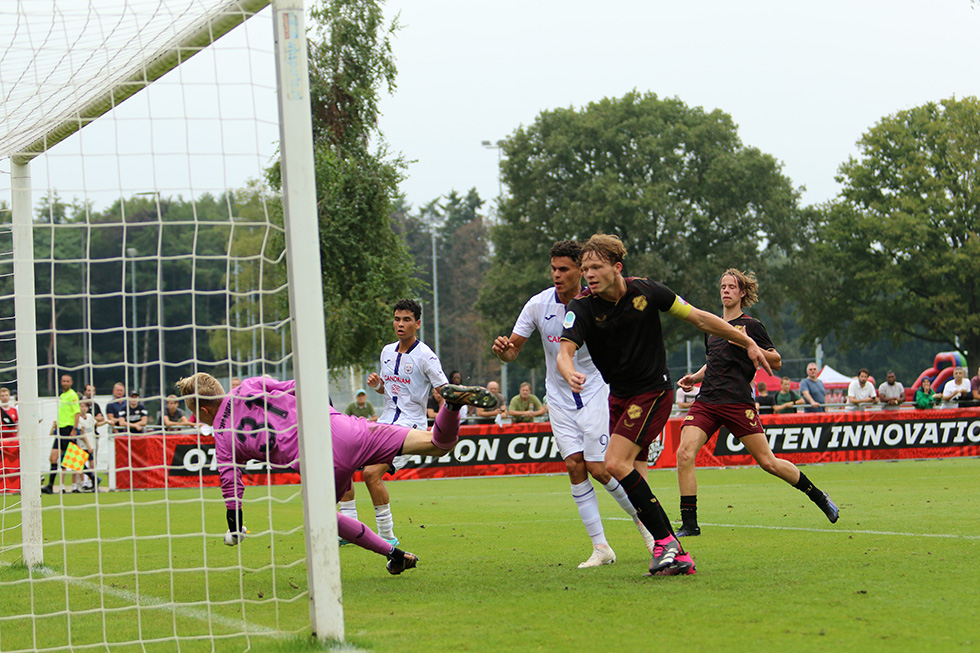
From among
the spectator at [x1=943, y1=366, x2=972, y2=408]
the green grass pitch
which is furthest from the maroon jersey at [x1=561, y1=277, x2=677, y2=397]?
the spectator at [x1=943, y1=366, x2=972, y2=408]

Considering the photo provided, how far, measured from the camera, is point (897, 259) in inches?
1940

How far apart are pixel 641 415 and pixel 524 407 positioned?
1539 centimetres

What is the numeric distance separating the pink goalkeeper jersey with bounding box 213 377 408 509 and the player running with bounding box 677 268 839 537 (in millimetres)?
2945

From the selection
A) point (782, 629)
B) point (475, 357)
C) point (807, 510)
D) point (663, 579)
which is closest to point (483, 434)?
point (807, 510)

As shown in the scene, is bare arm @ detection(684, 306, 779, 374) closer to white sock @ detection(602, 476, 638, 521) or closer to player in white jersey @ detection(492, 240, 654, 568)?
player in white jersey @ detection(492, 240, 654, 568)

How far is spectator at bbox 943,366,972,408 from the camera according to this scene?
2266cm

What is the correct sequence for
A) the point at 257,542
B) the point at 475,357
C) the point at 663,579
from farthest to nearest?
the point at 475,357 → the point at 257,542 → the point at 663,579

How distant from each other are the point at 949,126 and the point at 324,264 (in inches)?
1290

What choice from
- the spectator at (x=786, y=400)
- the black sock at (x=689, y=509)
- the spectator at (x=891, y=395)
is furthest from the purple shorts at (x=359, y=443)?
the spectator at (x=891, y=395)

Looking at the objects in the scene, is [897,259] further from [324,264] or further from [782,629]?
[782,629]

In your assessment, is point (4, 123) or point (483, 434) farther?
point (483, 434)

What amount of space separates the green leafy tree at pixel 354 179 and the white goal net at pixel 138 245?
67.0 feet

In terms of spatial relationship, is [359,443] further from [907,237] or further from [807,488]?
[907,237]

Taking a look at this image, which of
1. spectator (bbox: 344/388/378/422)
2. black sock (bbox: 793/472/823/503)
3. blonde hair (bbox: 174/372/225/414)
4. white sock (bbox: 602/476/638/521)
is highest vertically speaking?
blonde hair (bbox: 174/372/225/414)
